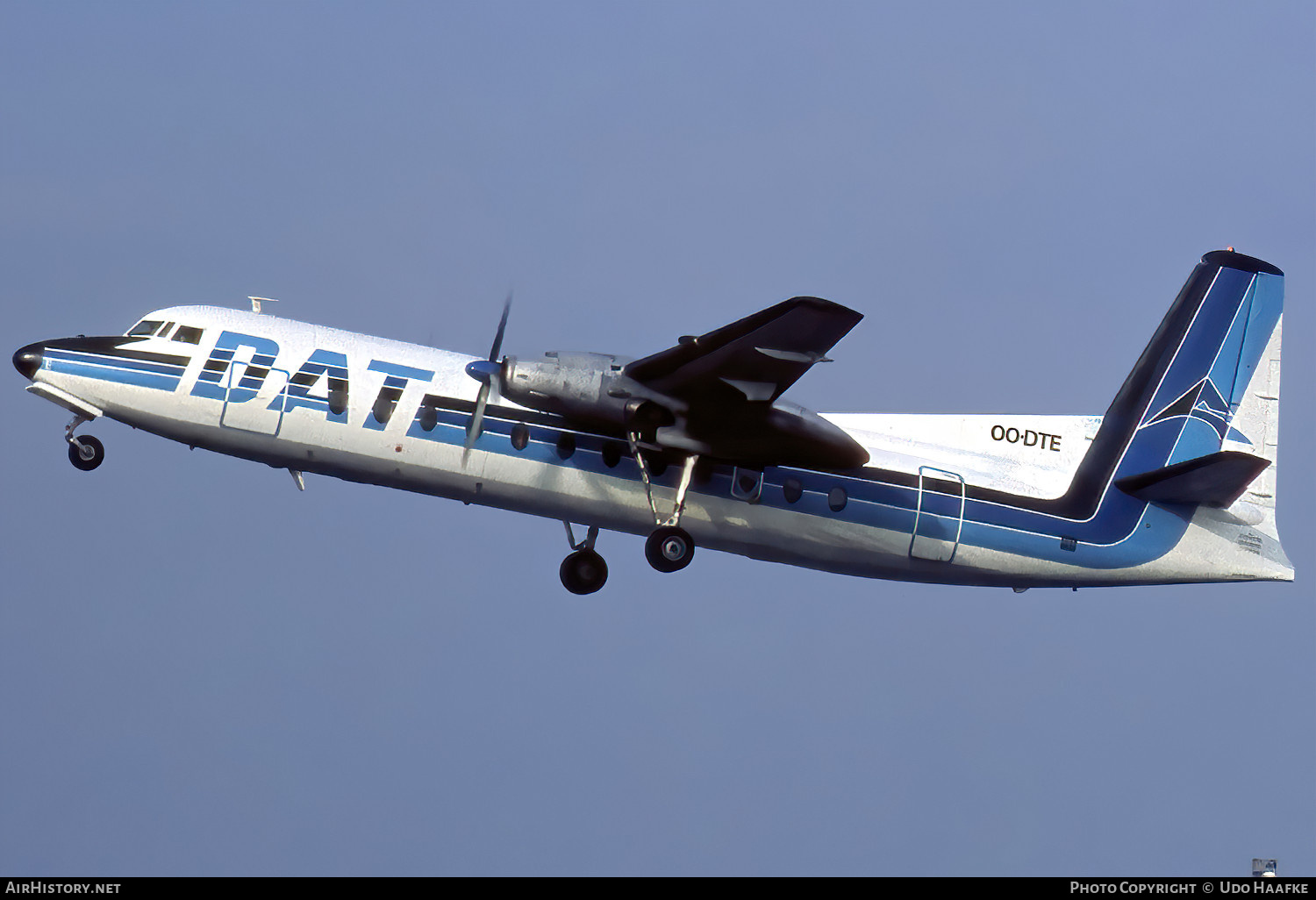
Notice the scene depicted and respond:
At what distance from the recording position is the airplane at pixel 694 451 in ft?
70.1

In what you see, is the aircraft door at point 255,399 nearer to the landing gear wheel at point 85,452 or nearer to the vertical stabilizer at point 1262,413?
the landing gear wheel at point 85,452

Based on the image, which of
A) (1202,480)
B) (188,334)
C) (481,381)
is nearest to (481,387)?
(481,381)

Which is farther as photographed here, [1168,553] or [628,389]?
[1168,553]

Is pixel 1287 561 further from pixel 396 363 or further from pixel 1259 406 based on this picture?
pixel 396 363

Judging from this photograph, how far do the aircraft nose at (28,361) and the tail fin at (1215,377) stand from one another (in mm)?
15294

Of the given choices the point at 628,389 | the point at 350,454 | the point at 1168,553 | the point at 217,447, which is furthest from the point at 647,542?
the point at 1168,553

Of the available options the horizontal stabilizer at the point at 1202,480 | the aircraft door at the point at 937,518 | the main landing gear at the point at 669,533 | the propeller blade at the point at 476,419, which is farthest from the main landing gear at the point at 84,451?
the horizontal stabilizer at the point at 1202,480

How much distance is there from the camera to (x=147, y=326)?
2228 centimetres

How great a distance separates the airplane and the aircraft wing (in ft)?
0.10

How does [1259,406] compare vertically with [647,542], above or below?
above

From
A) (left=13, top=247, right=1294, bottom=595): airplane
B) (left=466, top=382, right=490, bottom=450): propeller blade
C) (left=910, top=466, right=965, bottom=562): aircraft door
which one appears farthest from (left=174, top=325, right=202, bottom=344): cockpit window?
(left=910, top=466, right=965, bottom=562): aircraft door

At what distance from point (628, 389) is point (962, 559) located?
5.46 metres

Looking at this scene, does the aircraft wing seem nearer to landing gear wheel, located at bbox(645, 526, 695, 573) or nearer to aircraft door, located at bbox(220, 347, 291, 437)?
landing gear wheel, located at bbox(645, 526, 695, 573)

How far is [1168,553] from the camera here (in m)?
23.6
